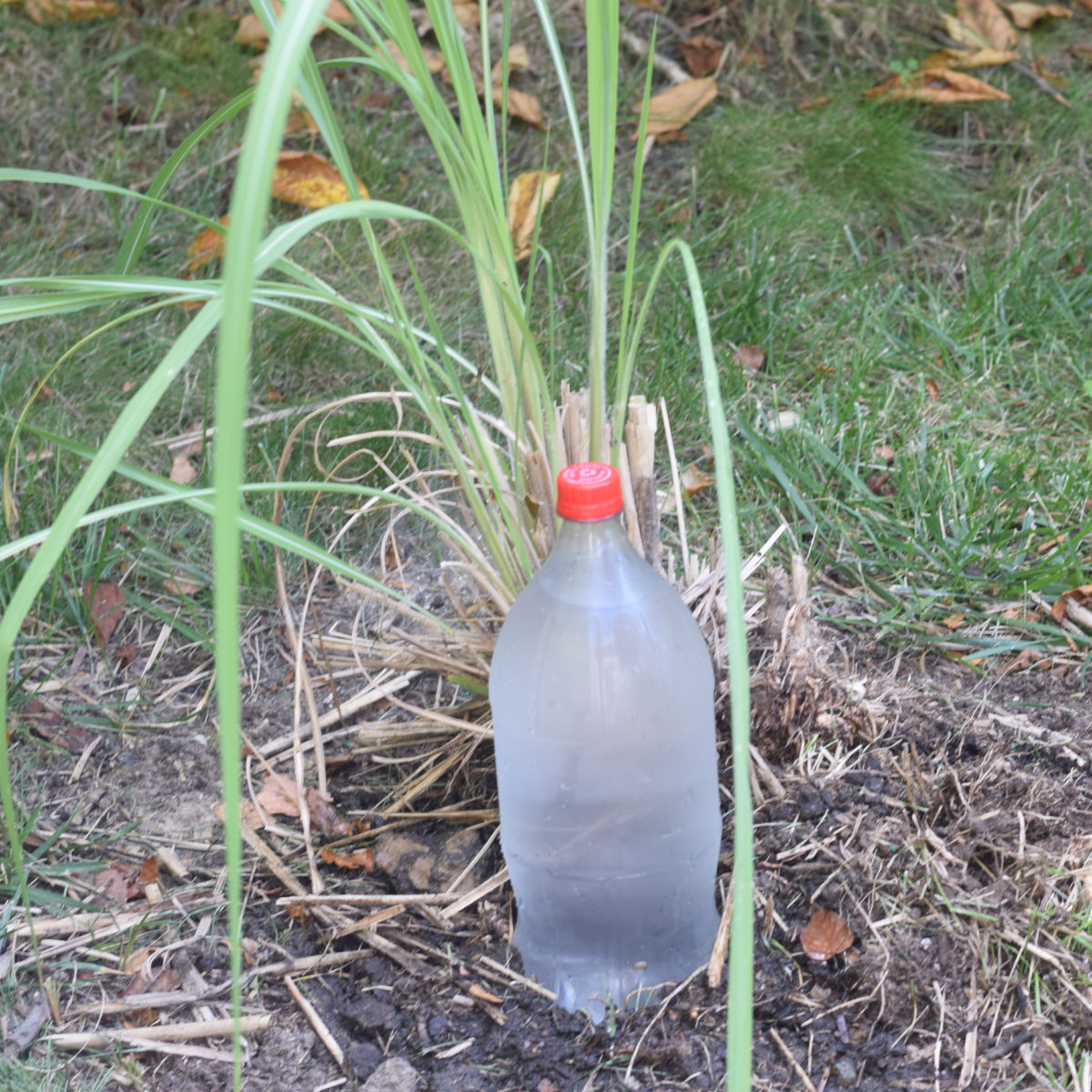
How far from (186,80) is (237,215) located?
9.42ft

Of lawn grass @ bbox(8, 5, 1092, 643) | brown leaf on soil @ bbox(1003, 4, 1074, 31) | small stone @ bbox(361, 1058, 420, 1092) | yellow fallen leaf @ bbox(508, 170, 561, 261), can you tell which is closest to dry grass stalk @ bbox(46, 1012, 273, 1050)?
small stone @ bbox(361, 1058, 420, 1092)

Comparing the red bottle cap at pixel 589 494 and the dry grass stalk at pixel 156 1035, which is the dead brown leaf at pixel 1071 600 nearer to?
the red bottle cap at pixel 589 494

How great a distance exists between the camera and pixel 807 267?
270 centimetres

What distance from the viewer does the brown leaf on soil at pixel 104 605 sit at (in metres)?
1.96

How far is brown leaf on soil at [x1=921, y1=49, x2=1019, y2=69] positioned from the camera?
3.13 meters

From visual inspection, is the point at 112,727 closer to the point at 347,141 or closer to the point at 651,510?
the point at 651,510

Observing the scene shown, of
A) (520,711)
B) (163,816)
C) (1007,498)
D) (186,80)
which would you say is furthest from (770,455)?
(186,80)

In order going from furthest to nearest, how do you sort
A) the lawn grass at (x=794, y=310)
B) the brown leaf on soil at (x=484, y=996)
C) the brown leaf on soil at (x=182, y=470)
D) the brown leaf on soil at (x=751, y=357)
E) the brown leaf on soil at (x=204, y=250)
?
the brown leaf on soil at (x=204, y=250) → the brown leaf on soil at (x=751, y=357) → the brown leaf on soil at (x=182, y=470) → the lawn grass at (x=794, y=310) → the brown leaf on soil at (x=484, y=996)

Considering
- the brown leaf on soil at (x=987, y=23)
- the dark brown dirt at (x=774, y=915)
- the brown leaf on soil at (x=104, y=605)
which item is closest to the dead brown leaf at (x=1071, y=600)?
the dark brown dirt at (x=774, y=915)

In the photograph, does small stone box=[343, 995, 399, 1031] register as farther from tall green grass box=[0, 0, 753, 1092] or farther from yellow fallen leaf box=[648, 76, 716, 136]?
yellow fallen leaf box=[648, 76, 716, 136]

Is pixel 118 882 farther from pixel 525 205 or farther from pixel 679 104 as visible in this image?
pixel 679 104

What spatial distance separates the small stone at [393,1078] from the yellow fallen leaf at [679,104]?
8.13 feet

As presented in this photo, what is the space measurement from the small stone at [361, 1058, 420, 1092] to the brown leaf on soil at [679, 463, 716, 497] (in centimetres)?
119

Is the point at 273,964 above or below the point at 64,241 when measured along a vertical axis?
below
